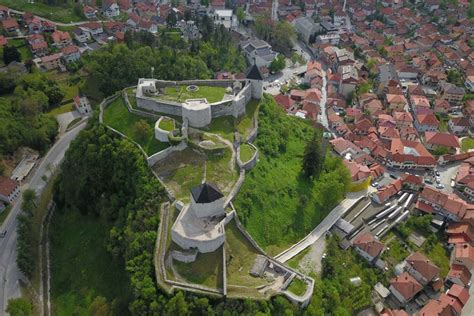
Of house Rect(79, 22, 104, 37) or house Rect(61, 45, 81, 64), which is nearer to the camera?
house Rect(61, 45, 81, 64)

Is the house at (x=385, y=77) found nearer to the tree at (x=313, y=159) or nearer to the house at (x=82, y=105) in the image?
the tree at (x=313, y=159)

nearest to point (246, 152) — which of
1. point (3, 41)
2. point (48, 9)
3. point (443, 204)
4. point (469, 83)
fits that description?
point (443, 204)

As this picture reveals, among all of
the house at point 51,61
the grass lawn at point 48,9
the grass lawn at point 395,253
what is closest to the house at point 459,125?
the grass lawn at point 395,253

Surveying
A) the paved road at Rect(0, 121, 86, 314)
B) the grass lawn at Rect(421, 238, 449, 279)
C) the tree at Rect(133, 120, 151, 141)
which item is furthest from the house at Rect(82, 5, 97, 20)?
the grass lawn at Rect(421, 238, 449, 279)

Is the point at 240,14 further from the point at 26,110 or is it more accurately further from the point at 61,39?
the point at 26,110

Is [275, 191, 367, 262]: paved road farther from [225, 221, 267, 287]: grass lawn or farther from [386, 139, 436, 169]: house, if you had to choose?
[386, 139, 436, 169]: house

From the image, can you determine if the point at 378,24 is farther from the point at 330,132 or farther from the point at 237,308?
the point at 237,308

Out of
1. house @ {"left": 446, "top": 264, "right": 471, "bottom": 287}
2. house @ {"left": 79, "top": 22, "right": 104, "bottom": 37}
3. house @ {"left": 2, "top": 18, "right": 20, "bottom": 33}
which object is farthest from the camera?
house @ {"left": 79, "top": 22, "right": 104, "bottom": 37}
